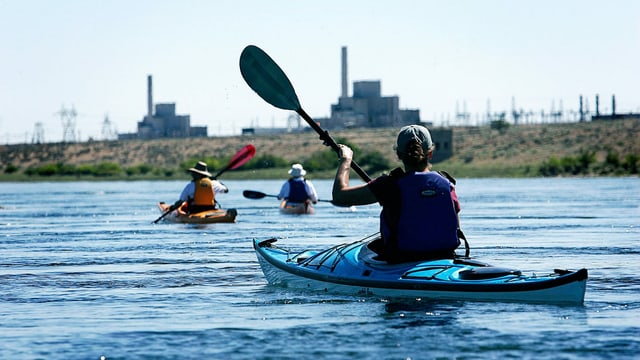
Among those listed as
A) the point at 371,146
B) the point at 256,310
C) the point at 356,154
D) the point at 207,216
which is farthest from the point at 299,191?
the point at 371,146

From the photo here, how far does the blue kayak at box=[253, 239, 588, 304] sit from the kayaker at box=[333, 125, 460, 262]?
0.54ft

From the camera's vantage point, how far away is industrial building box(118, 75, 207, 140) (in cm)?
16312

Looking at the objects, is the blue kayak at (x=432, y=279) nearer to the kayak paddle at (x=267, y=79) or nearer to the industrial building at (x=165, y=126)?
the kayak paddle at (x=267, y=79)

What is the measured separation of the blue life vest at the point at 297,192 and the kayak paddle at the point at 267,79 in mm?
17146

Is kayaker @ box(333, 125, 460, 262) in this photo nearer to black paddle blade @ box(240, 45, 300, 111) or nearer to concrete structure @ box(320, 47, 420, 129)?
black paddle blade @ box(240, 45, 300, 111)

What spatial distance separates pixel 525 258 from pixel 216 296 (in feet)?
18.9

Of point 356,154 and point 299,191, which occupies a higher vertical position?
point 356,154

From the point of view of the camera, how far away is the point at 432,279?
1067cm

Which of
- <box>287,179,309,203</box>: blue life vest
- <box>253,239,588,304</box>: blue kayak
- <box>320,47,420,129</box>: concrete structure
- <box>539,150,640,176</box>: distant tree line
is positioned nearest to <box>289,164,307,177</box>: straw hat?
<box>287,179,309,203</box>: blue life vest

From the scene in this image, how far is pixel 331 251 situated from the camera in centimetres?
1225

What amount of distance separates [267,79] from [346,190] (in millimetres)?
3666

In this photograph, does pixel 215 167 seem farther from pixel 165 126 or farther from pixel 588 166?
pixel 165 126

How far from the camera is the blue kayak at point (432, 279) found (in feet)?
34.0

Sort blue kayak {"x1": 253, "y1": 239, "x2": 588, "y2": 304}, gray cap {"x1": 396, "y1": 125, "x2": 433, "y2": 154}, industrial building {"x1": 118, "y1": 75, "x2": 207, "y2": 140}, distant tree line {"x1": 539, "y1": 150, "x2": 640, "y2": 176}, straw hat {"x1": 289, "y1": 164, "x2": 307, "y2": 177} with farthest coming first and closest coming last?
industrial building {"x1": 118, "y1": 75, "x2": 207, "y2": 140} → distant tree line {"x1": 539, "y1": 150, "x2": 640, "y2": 176} → straw hat {"x1": 289, "y1": 164, "x2": 307, "y2": 177} → gray cap {"x1": 396, "y1": 125, "x2": 433, "y2": 154} → blue kayak {"x1": 253, "y1": 239, "x2": 588, "y2": 304}
